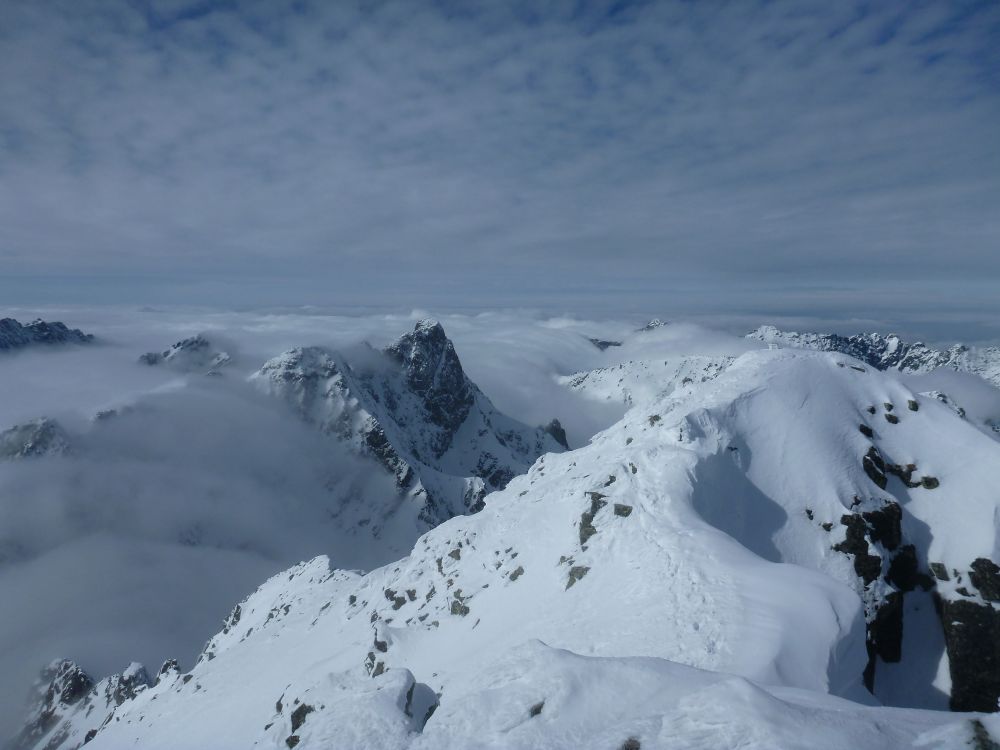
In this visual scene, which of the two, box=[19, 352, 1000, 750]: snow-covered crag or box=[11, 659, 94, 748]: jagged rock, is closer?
box=[19, 352, 1000, 750]: snow-covered crag

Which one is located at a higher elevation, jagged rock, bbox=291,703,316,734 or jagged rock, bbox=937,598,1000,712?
jagged rock, bbox=291,703,316,734

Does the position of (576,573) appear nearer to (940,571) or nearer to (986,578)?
(940,571)

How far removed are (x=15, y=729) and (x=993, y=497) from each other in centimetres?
16764

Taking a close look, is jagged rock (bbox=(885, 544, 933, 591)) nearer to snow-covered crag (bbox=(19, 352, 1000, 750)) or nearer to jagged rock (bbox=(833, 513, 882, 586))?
snow-covered crag (bbox=(19, 352, 1000, 750))

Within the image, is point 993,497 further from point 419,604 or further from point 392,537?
point 392,537

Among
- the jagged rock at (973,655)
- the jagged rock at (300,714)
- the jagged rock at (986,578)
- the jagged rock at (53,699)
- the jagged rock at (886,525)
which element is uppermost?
A: the jagged rock at (886,525)

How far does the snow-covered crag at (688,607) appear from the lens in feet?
46.2

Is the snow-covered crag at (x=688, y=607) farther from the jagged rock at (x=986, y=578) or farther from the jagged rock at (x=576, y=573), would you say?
the jagged rock at (x=576, y=573)

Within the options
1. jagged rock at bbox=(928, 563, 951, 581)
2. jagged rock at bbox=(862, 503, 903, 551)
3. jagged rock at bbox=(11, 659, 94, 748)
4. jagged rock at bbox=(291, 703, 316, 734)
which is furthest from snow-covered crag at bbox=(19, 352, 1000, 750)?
jagged rock at bbox=(11, 659, 94, 748)

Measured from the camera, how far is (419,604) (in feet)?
136

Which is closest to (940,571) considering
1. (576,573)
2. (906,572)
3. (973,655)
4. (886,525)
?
(906,572)

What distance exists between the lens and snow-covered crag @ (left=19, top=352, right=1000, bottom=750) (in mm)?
14094

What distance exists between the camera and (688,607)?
23125 millimetres

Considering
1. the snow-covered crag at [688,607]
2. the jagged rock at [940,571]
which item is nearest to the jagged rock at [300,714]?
the snow-covered crag at [688,607]
